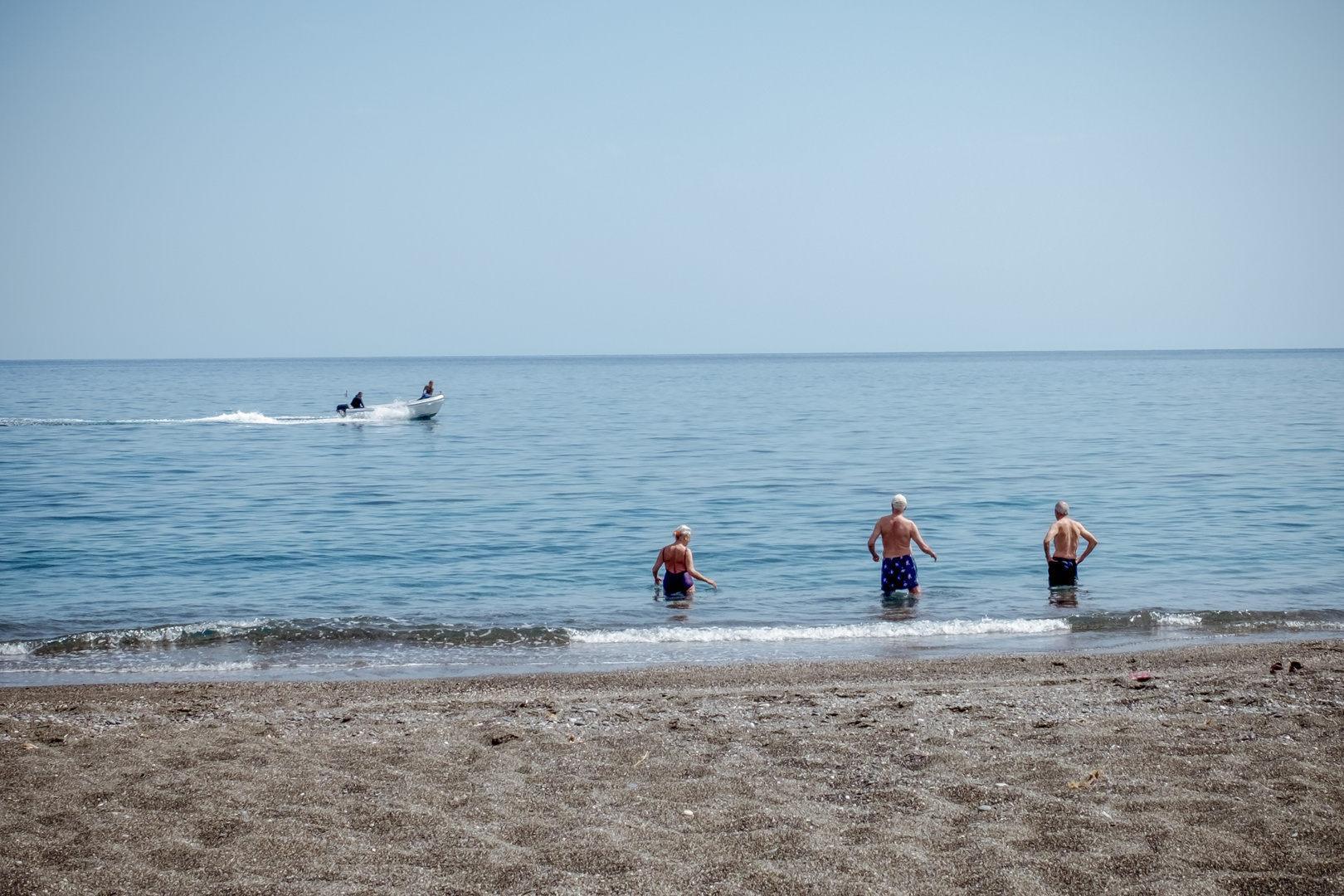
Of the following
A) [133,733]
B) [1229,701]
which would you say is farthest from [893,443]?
[133,733]

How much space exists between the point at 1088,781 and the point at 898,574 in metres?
8.01

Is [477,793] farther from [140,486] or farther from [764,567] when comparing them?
[140,486]

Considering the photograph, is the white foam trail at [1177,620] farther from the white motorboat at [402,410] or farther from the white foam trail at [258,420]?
the white foam trail at [258,420]

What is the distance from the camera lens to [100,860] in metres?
5.16

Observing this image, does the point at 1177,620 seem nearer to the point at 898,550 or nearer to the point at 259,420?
the point at 898,550

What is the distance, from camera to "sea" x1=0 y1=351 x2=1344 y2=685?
11812mm

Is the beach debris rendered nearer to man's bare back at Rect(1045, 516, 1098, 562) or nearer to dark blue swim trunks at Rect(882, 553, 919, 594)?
dark blue swim trunks at Rect(882, 553, 919, 594)

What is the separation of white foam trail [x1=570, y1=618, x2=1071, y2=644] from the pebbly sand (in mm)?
2981

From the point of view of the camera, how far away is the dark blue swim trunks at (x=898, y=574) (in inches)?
554

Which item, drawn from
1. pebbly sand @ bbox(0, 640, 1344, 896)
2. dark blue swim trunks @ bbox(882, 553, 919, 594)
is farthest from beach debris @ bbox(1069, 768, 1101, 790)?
dark blue swim trunks @ bbox(882, 553, 919, 594)

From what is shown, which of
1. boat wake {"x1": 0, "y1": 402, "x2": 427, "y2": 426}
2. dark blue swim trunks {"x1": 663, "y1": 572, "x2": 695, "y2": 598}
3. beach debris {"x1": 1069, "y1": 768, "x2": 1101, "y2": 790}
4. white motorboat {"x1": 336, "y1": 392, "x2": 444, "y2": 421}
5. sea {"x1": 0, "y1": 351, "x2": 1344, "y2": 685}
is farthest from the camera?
boat wake {"x1": 0, "y1": 402, "x2": 427, "y2": 426}

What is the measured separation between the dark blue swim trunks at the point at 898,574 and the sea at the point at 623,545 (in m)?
0.22

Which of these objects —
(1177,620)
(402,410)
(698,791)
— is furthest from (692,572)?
(402,410)

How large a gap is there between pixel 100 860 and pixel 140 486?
2354 cm
